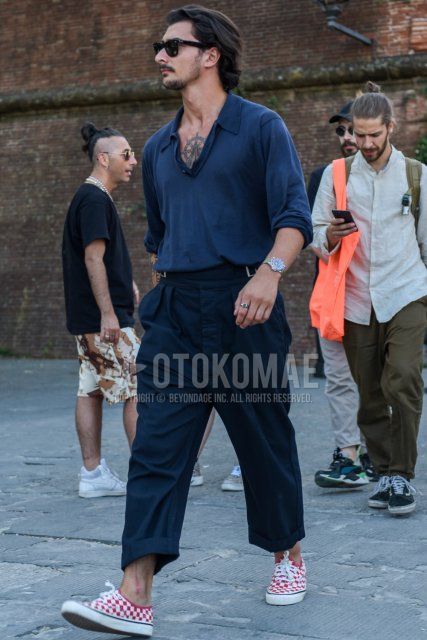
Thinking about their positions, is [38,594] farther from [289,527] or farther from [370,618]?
[370,618]

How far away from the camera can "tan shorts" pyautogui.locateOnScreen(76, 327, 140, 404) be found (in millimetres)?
5957

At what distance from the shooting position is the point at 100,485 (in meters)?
5.95

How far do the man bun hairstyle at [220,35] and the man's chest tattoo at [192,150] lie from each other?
0.82ft

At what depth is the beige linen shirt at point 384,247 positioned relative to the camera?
536 centimetres

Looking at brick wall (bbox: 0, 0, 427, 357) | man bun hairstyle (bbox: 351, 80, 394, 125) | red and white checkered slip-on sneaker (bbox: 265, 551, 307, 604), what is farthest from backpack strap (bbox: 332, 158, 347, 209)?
brick wall (bbox: 0, 0, 427, 357)

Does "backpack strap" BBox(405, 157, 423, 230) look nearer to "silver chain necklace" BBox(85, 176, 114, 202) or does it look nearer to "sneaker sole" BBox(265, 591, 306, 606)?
"silver chain necklace" BBox(85, 176, 114, 202)

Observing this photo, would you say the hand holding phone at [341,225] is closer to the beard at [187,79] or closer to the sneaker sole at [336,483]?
the sneaker sole at [336,483]

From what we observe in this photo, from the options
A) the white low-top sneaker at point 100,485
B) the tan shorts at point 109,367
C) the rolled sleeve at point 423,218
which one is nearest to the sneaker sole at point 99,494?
the white low-top sneaker at point 100,485

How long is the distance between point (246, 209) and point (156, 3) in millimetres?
14408

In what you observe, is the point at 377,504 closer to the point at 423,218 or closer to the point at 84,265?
the point at 423,218

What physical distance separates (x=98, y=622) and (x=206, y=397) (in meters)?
0.81

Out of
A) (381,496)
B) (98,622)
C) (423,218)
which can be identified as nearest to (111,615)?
(98,622)

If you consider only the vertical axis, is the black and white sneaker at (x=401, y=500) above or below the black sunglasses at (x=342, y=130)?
below

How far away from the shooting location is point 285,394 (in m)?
3.73
